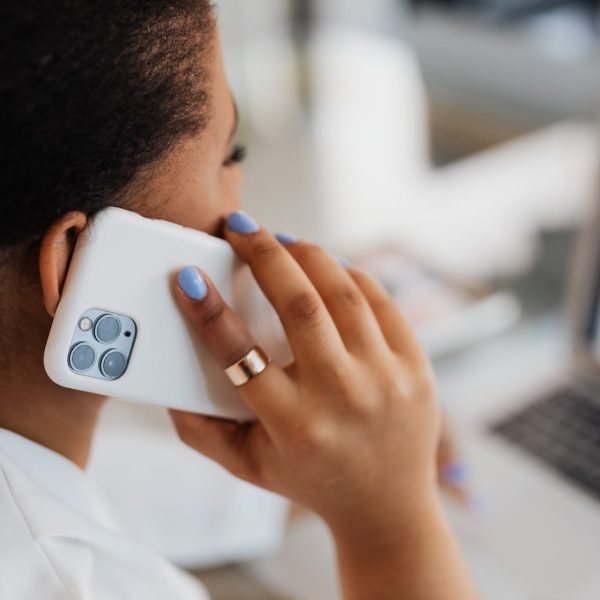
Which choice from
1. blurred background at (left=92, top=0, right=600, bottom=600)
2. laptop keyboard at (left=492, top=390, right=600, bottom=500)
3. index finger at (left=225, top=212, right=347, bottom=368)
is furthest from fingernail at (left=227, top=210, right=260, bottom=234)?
laptop keyboard at (left=492, top=390, right=600, bottom=500)

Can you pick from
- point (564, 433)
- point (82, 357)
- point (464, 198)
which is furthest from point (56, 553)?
point (464, 198)

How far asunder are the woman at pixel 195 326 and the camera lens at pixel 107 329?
0.11ft

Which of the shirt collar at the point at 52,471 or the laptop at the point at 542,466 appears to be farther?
the laptop at the point at 542,466

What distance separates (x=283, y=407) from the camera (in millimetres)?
596

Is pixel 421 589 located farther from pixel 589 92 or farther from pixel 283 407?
→ pixel 589 92

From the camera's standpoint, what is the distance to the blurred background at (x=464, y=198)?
0.85m

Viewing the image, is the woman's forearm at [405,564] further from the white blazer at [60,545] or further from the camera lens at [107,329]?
the camera lens at [107,329]

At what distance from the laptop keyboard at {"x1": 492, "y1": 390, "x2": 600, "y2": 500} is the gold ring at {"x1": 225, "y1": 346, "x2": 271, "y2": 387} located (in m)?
0.46

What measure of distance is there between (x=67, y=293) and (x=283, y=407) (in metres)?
0.17

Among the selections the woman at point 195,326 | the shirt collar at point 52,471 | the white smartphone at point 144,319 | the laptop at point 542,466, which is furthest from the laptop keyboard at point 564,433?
the shirt collar at point 52,471

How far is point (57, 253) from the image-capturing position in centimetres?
52

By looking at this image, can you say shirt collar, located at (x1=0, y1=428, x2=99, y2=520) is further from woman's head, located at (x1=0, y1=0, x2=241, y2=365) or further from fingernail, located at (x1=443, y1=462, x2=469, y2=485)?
fingernail, located at (x1=443, y1=462, x2=469, y2=485)

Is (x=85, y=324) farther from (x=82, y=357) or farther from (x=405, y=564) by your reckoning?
(x=405, y=564)

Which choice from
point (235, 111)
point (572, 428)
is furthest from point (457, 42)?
point (235, 111)
